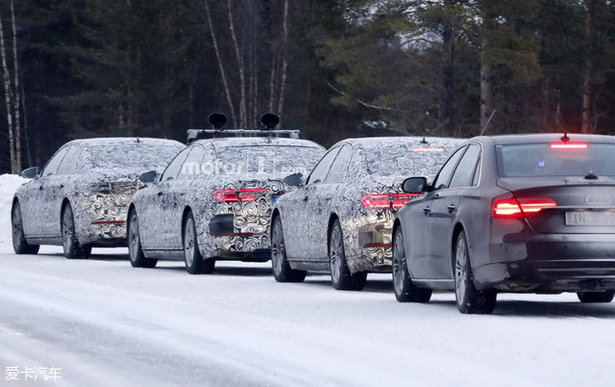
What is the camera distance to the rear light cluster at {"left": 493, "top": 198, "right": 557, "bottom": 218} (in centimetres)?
1285

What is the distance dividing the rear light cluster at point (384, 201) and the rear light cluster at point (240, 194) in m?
3.27

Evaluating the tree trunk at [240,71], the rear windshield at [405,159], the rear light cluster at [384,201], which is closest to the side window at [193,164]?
the rear windshield at [405,159]

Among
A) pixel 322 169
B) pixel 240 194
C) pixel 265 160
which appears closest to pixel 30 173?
pixel 265 160

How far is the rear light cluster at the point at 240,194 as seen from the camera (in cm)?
1931

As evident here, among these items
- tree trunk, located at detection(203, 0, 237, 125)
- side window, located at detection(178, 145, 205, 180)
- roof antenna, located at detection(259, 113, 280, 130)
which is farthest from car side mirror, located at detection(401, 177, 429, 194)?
tree trunk, located at detection(203, 0, 237, 125)

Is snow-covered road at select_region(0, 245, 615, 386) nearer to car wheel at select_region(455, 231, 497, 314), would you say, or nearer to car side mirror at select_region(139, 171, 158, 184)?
car wheel at select_region(455, 231, 497, 314)

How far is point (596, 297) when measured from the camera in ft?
48.5

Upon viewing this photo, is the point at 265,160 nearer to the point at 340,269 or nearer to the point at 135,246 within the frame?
the point at 135,246

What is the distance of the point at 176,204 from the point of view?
20547 mm

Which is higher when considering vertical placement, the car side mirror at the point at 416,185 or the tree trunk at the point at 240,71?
the car side mirror at the point at 416,185

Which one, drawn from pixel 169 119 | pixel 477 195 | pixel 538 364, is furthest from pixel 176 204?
pixel 169 119

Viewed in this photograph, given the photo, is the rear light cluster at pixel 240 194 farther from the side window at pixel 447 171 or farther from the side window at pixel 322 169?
the side window at pixel 447 171

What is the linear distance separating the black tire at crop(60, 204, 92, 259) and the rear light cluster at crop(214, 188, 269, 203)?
4.85 m

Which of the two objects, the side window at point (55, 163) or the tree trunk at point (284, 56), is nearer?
the side window at point (55, 163)
